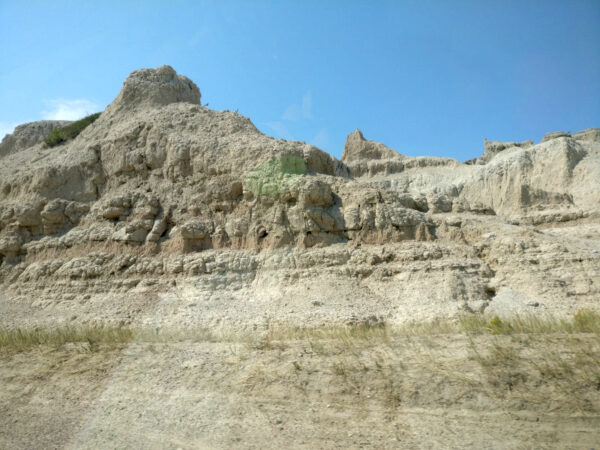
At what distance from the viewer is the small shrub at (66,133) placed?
26.3 meters

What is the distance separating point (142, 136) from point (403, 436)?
1773 cm

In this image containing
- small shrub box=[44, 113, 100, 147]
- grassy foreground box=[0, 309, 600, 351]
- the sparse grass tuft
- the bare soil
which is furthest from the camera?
small shrub box=[44, 113, 100, 147]

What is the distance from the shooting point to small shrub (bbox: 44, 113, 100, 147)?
86.2 ft

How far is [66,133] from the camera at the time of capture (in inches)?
1087

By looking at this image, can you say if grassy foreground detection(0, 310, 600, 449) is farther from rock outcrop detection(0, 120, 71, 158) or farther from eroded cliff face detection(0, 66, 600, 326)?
rock outcrop detection(0, 120, 71, 158)

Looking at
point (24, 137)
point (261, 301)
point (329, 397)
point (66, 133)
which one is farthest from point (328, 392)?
point (24, 137)

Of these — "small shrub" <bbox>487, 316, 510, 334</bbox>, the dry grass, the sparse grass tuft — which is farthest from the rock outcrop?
"small shrub" <bbox>487, 316, 510, 334</bbox>

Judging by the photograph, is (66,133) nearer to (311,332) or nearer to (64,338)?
(64,338)

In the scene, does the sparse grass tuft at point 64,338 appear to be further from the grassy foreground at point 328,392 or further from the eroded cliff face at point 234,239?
the eroded cliff face at point 234,239

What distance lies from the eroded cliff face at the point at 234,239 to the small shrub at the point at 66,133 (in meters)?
3.64

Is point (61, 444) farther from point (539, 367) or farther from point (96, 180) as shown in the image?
point (96, 180)

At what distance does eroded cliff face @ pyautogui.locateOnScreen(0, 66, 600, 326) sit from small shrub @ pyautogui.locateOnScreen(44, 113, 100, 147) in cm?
364

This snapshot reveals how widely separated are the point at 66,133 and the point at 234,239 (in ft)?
60.1

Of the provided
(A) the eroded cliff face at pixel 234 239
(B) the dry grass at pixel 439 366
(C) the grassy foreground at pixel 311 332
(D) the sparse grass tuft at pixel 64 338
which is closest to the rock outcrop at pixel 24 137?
(A) the eroded cliff face at pixel 234 239
